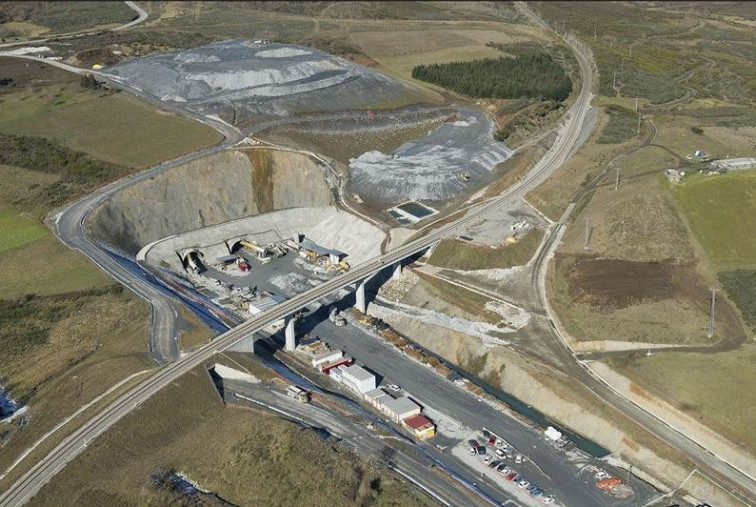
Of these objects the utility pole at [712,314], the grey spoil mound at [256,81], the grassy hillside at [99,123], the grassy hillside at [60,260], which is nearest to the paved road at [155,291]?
the grassy hillside at [60,260]

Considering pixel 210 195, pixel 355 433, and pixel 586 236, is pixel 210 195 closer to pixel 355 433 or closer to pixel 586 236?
pixel 586 236

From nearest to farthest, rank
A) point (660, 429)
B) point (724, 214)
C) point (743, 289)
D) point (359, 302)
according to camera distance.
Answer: point (660, 429) < point (743, 289) < point (359, 302) < point (724, 214)

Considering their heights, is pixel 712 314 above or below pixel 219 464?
above

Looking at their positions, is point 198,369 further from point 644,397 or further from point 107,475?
point 644,397

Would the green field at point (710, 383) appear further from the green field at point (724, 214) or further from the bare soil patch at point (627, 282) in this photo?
the green field at point (724, 214)

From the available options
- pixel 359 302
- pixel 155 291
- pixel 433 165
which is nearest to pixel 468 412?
pixel 359 302

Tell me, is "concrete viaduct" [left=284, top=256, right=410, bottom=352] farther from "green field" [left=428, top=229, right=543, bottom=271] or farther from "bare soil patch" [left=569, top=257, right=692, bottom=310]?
"bare soil patch" [left=569, top=257, right=692, bottom=310]

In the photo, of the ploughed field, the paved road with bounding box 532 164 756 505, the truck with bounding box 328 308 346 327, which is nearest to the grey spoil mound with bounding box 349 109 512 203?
the truck with bounding box 328 308 346 327
